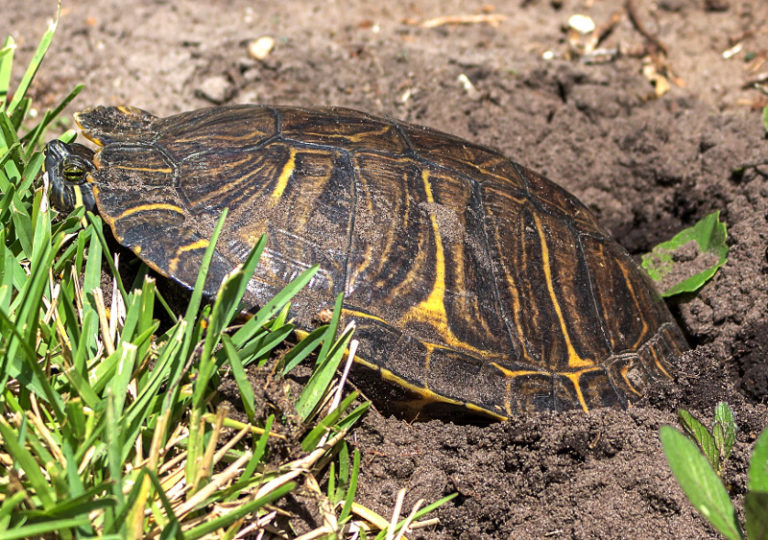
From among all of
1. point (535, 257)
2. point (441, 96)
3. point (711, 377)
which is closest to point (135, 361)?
point (535, 257)

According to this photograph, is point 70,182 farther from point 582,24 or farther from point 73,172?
point 582,24

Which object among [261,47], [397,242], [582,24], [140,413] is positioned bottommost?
[140,413]

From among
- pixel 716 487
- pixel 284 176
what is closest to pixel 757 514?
pixel 716 487

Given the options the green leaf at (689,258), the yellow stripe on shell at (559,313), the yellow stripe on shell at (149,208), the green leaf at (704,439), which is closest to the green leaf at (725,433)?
the green leaf at (704,439)

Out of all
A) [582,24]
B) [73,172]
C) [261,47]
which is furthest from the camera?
[582,24]

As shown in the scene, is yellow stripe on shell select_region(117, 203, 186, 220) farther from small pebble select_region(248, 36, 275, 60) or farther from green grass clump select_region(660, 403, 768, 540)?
small pebble select_region(248, 36, 275, 60)

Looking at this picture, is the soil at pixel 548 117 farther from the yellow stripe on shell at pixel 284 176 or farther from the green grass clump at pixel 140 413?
the yellow stripe on shell at pixel 284 176

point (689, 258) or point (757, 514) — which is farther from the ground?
point (689, 258)
